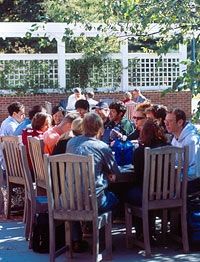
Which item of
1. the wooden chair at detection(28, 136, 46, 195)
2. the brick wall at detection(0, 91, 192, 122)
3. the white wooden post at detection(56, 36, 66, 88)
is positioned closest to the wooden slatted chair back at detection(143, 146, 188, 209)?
the wooden chair at detection(28, 136, 46, 195)

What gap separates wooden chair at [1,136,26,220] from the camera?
25.8ft

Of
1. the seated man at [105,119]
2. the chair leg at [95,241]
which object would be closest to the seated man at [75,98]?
the seated man at [105,119]

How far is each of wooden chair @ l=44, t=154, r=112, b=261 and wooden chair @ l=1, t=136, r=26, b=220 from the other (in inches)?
72.5

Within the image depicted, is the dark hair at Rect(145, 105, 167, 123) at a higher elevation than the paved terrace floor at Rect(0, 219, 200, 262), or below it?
higher

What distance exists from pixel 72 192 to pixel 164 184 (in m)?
0.95

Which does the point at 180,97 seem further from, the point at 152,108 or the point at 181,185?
the point at 181,185

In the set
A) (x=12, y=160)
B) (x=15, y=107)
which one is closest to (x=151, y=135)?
(x=12, y=160)

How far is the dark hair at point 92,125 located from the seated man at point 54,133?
1044 mm

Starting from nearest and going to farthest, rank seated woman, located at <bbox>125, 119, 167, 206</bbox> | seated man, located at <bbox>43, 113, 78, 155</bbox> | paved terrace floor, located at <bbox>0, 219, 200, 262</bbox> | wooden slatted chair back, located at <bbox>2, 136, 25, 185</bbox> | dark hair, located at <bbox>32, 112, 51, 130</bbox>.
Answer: paved terrace floor, located at <bbox>0, 219, 200, 262</bbox>, seated woman, located at <bbox>125, 119, 167, 206</bbox>, seated man, located at <bbox>43, 113, 78, 155</bbox>, wooden slatted chair back, located at <bbox>2, 136, 25, 185</bbox>, dark hair, located at <bbox>32, 112, 51, 130</bbox>

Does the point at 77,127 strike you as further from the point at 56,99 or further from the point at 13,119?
the point at 56,99

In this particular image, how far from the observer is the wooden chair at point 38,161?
698 centimetres

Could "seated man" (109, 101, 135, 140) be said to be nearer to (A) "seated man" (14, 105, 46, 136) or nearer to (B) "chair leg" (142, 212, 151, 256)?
(A) "seated man" (14, 105, 46, 136)

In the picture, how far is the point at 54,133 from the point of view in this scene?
24.5 feet

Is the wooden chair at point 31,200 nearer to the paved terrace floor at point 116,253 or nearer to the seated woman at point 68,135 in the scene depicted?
the paved terrace floor at point 116,253
